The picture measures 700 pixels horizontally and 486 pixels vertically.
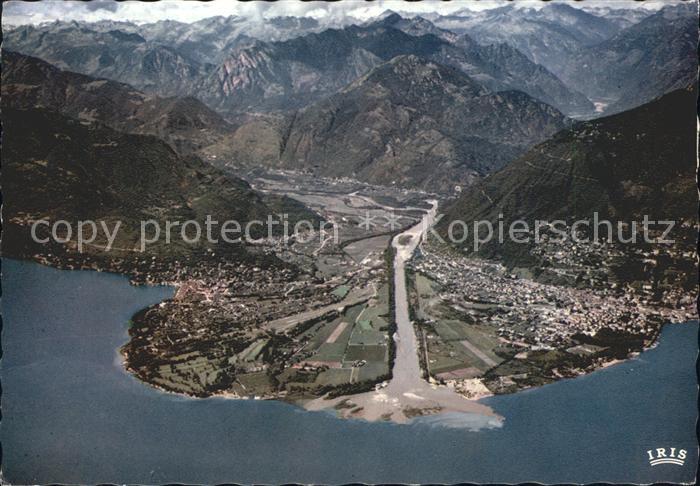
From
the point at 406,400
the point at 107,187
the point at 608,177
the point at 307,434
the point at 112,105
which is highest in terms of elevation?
the point at 112,105

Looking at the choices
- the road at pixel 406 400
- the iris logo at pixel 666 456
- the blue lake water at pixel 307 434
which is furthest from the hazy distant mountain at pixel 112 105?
the iris logo at pixel 666 456

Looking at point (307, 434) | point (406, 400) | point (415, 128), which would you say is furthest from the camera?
point (415, 128)

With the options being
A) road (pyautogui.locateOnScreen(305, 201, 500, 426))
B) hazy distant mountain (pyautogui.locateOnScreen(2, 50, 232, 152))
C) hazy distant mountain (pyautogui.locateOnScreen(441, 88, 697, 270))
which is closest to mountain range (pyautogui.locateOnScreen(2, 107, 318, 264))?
hazy distant mountain (pyautogui.locateOnScreen(441, 88, 697, 270))

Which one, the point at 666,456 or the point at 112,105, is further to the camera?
the point at 112,105

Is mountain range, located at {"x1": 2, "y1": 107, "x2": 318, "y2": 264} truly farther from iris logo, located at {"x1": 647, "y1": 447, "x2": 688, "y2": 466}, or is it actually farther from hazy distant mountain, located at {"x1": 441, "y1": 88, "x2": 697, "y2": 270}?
iris logo, located at {"x1": 647, "y1": 447, "x2": 688, "y2": 466}

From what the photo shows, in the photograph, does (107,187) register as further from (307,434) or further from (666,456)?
(666,456)

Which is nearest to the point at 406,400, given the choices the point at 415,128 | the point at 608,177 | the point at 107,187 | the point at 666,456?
the point at 666,456

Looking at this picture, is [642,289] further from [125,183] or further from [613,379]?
[125,183]
